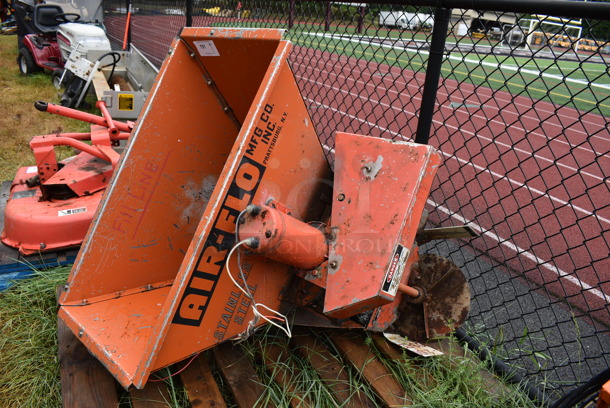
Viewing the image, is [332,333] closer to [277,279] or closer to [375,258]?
[277,279]

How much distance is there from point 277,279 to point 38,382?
1269mm

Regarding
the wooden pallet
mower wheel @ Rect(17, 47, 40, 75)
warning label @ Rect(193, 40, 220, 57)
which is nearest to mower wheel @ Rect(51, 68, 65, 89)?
mower wheel @ Rect(17, 47, 40, 75)

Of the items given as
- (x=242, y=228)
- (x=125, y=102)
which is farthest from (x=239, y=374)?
(x=125, y=102)

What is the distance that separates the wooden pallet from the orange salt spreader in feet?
0.55

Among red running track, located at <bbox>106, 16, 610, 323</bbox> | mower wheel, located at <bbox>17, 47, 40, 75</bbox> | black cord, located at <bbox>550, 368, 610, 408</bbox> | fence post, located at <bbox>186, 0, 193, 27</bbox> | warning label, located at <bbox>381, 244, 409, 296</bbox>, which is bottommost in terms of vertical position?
mower wheel, located at <bbox>17, 47, 40, 75</bbox>

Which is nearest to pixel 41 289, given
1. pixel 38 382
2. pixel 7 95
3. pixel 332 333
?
pixel 38 382

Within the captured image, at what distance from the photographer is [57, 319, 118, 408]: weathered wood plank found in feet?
6.97

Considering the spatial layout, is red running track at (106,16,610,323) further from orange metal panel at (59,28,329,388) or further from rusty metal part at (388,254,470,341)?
orange metal panel at (59,28,329,388)

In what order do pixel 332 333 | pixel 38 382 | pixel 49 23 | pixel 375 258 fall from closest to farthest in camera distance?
pixel 375 258
pixel 38 382
pixel 332 333
pixel 49 23

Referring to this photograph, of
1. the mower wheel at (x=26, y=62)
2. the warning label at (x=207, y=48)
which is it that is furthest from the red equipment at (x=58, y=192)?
the mower wheel at (x=26, y=62)

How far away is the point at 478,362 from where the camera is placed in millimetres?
2457

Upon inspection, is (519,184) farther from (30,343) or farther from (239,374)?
(30,343)

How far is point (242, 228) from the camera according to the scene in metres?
2.02

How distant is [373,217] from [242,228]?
552 millimetres
